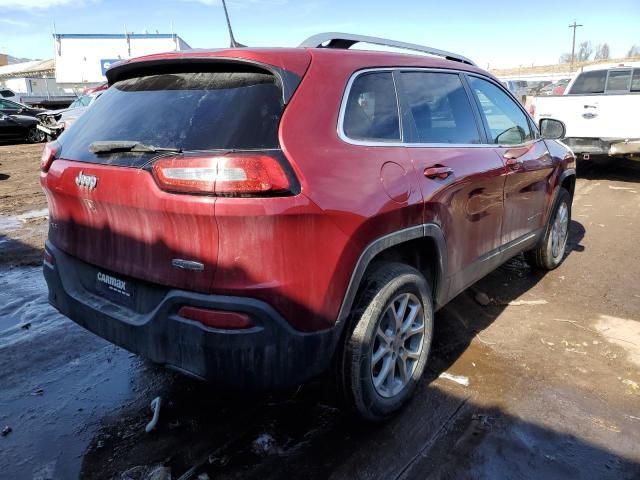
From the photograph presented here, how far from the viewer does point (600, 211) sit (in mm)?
7578

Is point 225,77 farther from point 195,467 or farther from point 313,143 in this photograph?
point 195,467

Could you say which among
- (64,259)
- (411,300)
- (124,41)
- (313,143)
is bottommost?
(411,300)

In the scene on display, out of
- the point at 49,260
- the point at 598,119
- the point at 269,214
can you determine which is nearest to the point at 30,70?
the point at 598,119

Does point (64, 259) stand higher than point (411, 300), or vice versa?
point (64, 259)

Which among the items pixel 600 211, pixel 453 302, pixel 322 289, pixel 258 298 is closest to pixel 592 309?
pixel 453 302

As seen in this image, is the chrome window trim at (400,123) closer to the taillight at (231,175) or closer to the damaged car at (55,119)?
the taillight at (231,175)

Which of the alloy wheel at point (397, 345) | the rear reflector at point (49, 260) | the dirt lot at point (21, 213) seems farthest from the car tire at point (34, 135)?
the alloy wheel at point (397, 345)

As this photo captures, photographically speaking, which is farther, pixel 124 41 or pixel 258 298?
pixel 124 41

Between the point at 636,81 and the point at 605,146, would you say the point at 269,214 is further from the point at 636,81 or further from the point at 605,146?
the point at 636,81

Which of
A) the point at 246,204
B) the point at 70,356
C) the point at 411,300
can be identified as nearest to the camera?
the point at 246,204

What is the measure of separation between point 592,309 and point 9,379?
429 cm

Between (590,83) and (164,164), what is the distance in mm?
11092

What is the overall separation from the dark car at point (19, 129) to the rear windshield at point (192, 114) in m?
17.4

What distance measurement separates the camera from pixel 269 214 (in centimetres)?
208
